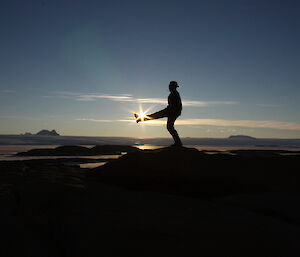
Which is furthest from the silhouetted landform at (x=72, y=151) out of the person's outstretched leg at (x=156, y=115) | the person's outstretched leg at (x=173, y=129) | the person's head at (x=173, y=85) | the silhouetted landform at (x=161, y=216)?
the silhouetted landform at (x=161, y=216)

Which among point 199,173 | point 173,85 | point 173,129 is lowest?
point 199,173

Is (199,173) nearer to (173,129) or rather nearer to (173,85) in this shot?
(173,129)

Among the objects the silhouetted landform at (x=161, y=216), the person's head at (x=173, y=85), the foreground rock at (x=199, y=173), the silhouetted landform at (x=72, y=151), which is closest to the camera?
the silhouetted landform at (x=161, y=216)

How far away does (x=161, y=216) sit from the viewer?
5.01 meters

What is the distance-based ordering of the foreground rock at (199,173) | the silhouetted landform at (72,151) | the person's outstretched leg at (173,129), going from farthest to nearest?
the silhouetted landform at (72,151), the person's outstretched leg at (173,129), the foreground rock at (199,173)

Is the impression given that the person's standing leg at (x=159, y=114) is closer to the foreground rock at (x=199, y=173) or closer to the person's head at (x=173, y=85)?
the person's head at (x=173, y=85)

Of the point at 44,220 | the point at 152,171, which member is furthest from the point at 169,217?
the point at 152,171

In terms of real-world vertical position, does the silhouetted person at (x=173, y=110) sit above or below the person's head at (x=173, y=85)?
below

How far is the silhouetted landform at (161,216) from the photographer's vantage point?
3.77 meters

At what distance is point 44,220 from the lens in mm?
4758

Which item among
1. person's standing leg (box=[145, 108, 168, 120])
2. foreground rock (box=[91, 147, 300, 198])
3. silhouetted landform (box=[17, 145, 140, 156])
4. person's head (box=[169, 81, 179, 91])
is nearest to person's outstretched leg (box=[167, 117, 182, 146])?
person's standing leg (box=[145, 108, 168, 120])

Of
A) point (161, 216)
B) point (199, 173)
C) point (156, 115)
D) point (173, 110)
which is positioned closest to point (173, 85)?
point (173, 110)

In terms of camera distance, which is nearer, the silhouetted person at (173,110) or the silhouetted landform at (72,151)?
the silhouetted person at (173,110)

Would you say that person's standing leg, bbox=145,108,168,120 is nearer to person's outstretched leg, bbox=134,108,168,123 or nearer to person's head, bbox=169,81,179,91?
person's outstretched leg, bbox=134,108,168,123
